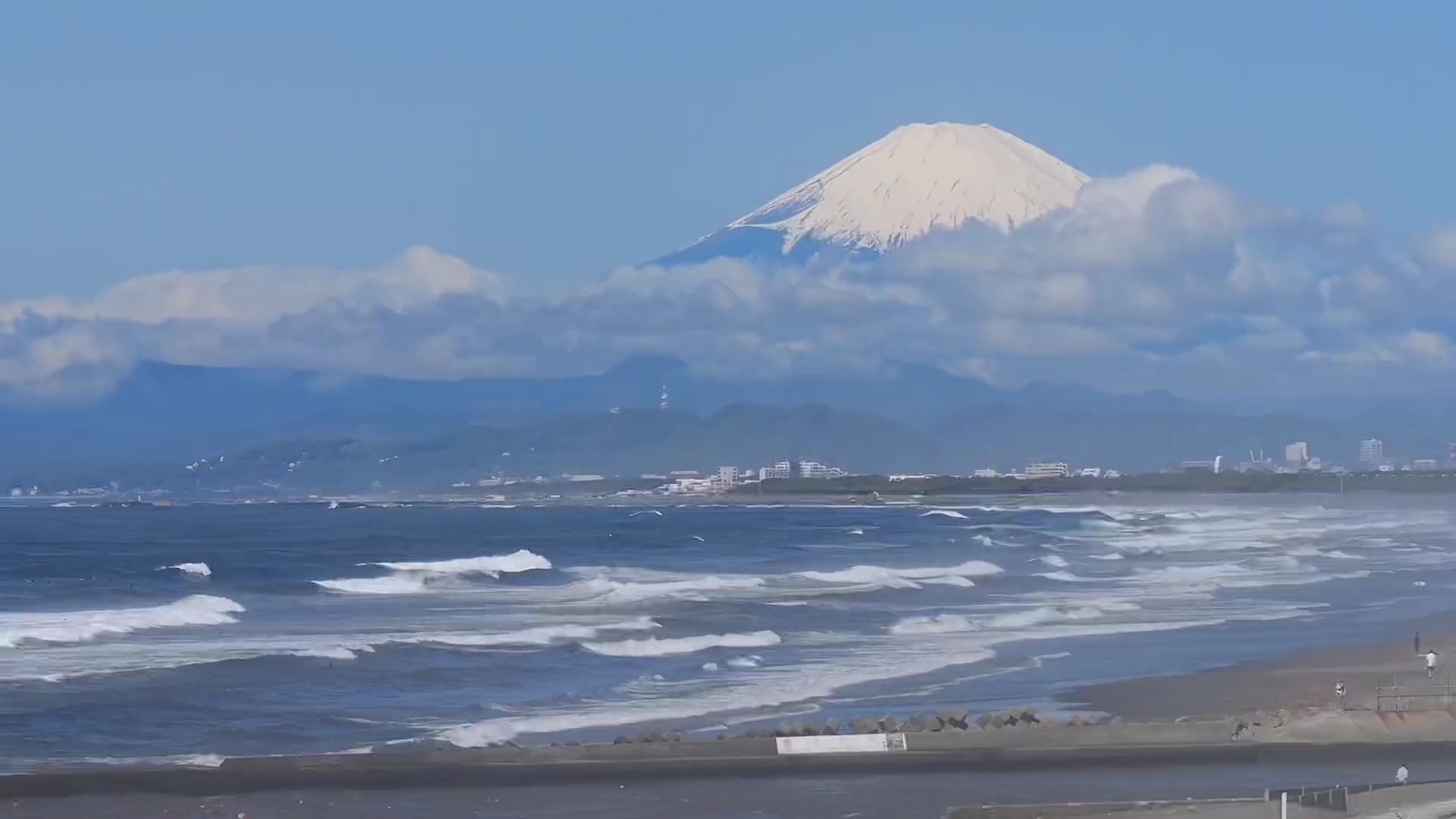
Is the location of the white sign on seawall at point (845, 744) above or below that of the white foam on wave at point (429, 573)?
below

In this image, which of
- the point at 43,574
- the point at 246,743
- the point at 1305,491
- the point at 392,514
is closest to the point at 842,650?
the point at 246,743

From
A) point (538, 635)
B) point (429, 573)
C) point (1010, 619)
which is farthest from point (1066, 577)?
point (538, 635)

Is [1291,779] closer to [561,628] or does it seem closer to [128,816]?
[128,816]

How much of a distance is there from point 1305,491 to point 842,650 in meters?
134

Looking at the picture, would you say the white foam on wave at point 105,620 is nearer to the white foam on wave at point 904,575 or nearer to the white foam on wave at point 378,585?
the white foam on wave at point 378,585

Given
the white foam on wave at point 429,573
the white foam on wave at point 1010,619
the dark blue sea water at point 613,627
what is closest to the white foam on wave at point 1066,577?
the dark blue sea water at point 613,627

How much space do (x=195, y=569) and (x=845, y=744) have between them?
1671 inches

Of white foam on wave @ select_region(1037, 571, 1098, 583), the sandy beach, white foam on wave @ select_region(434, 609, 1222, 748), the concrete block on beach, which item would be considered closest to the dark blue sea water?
white foam on wave @ select_region(434, 609, 1222, 748)

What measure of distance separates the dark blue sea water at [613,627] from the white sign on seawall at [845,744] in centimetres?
295

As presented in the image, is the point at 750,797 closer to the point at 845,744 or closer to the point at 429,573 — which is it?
the point at 845,744

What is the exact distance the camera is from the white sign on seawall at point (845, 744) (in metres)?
19.1

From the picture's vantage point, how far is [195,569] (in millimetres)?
57938

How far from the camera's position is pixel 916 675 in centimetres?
2694

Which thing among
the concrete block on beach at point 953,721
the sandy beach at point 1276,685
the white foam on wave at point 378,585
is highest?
the white foam on wave at point 378,585
